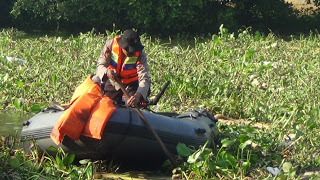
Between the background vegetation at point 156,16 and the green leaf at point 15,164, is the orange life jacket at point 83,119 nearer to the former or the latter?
the green leaf at point 15,164

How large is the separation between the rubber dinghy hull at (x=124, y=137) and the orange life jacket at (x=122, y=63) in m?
0.73

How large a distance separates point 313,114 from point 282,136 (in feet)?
2.20

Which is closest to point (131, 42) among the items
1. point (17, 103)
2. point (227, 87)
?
point (17, 103)

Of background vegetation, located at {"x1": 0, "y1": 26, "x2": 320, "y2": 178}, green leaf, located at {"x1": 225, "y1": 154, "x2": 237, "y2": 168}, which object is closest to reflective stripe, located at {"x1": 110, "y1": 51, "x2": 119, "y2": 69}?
background vegetation, located at {"x1": 0, "y1": 26, "x2": 320, "y2": 178}

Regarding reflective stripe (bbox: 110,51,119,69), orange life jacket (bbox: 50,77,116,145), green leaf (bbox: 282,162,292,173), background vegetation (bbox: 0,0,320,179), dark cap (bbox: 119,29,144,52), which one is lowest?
background vegetation (bbox: 0,0,320,179)

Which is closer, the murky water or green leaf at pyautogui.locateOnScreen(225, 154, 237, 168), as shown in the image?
green leaf at pyautogui.locateOnScreen(225, 154, 237, 168)

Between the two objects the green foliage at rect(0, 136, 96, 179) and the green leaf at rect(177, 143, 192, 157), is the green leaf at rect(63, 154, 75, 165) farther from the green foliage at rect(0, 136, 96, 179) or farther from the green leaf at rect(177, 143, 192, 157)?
the green leaf at rect(177, 143, 192, 157)

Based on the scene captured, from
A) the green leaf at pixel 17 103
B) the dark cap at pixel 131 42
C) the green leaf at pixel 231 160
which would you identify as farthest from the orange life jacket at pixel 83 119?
the green leaf at pixel 17 103

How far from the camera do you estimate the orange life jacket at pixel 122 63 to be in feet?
22.0

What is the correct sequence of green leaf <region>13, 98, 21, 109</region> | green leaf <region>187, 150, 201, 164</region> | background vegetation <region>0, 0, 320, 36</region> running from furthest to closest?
1. background vegetation <region>0, 0, 320, 36</region>
2. green leaf <region>13, 98, 21, 109</region>
3. green leaf <region>187, 150, 201, 164</region>

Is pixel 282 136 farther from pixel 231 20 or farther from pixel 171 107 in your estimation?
pixel 231 20

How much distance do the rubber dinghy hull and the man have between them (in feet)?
1.39

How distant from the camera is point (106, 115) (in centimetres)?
582

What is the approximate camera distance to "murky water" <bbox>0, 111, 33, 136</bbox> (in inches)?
289
